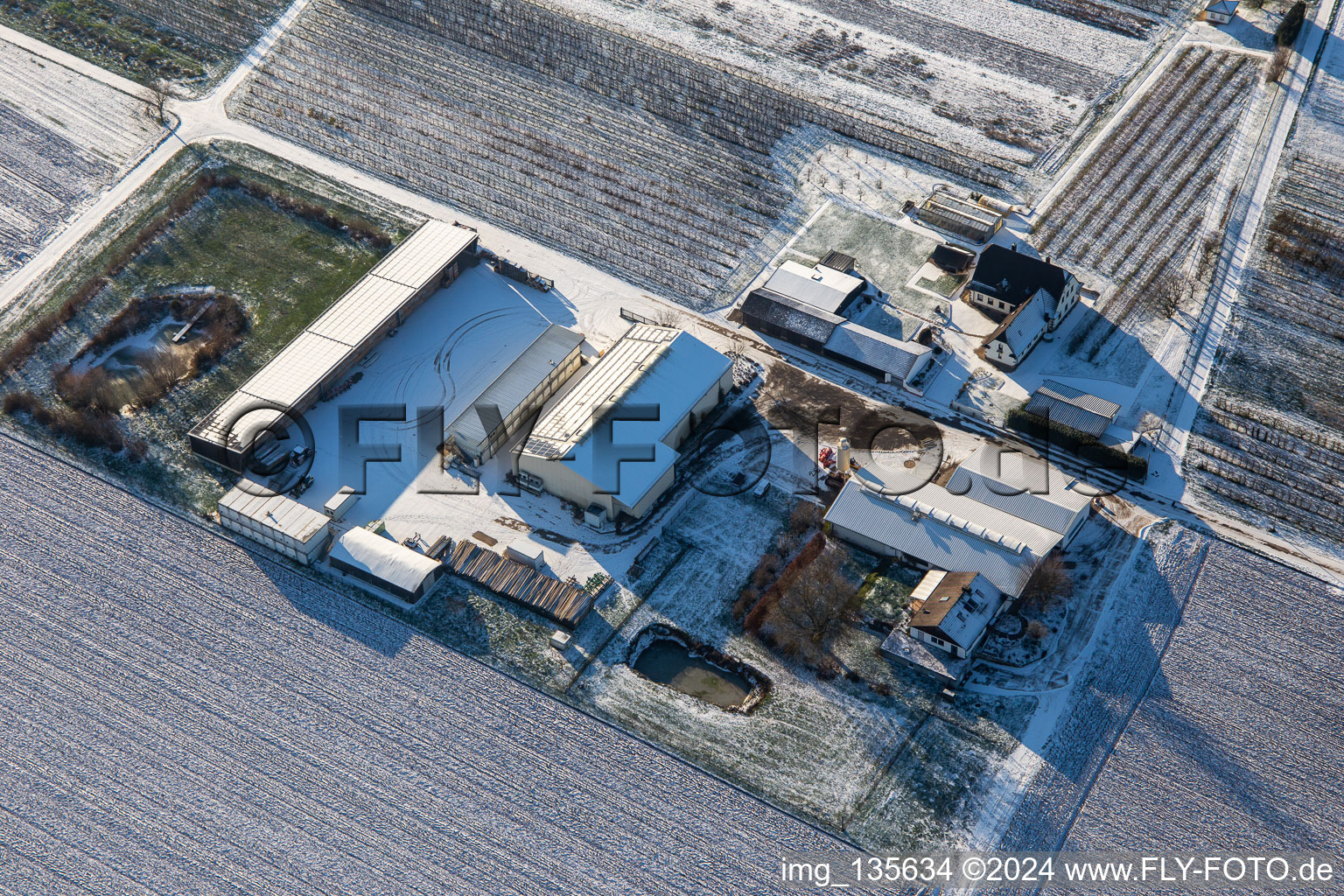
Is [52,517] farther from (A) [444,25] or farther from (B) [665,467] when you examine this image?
(A) [444,25]

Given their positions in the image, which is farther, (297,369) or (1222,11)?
(1222,11)

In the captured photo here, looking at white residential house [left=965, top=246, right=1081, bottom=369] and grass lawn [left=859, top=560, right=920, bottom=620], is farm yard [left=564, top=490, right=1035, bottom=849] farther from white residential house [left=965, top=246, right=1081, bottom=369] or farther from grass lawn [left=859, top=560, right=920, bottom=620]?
white residential house [left=965, top=246, right=1081, bottom=369]

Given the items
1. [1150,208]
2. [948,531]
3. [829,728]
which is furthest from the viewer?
[1150,208]

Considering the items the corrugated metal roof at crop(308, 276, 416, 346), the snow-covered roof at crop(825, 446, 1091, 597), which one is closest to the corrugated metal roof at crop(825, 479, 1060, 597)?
the snow-covered roof at crop(825, 446, 1091, 597)

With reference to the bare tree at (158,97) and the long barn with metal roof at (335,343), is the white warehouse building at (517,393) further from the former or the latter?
the bare tree at (158,97)

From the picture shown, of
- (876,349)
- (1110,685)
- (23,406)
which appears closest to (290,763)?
(23,406)

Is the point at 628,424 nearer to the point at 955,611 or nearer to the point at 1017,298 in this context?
the point at 955,611

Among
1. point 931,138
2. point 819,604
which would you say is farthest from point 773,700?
point 931,138
